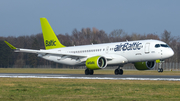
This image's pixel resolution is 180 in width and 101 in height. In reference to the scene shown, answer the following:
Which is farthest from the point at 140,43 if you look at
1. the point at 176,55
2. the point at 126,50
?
the point at 176,55

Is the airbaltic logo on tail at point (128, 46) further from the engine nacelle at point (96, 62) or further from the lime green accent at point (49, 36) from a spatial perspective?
the lime green accent at point (49, 36)

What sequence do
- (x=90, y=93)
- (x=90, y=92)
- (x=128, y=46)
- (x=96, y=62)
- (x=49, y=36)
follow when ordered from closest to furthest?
(x=90, y=93), (x=90, y=92), (x=96, y=62), (x=128, y=46), (x=49, y=36)

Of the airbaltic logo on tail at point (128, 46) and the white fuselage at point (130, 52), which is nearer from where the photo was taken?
the white fuselage at point (130, 52)

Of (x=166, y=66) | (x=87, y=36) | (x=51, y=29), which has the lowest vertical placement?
(x=166, y=66)

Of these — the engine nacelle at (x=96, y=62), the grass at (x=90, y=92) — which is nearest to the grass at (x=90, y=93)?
the grass at (x=90, y=92)

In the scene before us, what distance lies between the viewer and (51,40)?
4681cm

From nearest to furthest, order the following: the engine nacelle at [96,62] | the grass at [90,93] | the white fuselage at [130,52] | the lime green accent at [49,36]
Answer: the grass at [90,93], the white fuselage at [130,52], the engine nacelle at [96,62], the lime green accent at [49,36]

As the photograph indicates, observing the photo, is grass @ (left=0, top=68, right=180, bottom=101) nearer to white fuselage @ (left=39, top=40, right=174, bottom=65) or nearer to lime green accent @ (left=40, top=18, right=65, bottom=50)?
white fuselage @ (left=39, top=40, right=174, bottom=65)

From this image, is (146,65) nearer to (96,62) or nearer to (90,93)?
(96,62)

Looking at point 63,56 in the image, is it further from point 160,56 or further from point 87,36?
point 87,36

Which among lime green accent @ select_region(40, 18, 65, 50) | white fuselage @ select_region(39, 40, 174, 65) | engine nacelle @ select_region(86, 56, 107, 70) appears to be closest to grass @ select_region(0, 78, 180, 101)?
white fuselage @ select_region(39, 40, 174, 65)

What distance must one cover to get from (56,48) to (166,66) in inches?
1468

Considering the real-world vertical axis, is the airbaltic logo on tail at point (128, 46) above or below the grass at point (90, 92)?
above

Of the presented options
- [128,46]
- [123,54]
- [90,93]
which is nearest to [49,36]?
[123,54]
